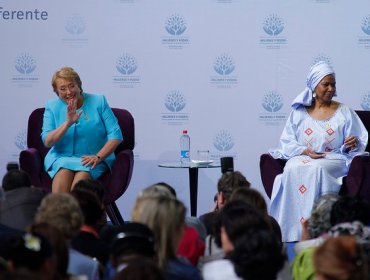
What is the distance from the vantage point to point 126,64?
752cm

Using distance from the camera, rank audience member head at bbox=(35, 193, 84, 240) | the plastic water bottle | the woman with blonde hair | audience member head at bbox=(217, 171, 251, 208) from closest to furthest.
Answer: the woman with blonde hair → audience member head at bbox=(35, 193, 84, 240) → audience member head at bbox=(217, 171, 251, 208) → the plastic water bottle

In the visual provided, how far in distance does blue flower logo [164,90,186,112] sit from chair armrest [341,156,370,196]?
186cm

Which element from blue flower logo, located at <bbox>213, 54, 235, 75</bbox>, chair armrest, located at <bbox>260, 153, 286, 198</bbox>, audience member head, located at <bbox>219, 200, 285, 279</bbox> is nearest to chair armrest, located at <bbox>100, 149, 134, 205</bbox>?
chair armrest, located at <bbox>260, 153, 286, 198</bbox>

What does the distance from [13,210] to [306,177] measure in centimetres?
290

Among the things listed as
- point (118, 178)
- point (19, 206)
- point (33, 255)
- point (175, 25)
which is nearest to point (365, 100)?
point (175, 25)

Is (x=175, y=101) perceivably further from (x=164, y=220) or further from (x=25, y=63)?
(x=164, y=220)

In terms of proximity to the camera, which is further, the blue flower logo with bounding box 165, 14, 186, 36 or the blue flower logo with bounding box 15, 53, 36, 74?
the blue flower logo with bounding box 15, 53, 36, 74

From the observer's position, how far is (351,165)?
6.21m

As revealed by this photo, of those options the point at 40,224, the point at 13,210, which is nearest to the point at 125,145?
the point at 13,210

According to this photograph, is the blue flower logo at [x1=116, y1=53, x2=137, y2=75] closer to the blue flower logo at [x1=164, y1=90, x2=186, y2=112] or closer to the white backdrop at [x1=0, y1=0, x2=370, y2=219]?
the white backdrop at [x1=0, y1=0, x2=370, y2=219]

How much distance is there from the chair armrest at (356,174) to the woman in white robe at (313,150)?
0.09 meters

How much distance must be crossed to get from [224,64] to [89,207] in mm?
4025

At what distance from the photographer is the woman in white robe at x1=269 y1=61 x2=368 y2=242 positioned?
6281 mm

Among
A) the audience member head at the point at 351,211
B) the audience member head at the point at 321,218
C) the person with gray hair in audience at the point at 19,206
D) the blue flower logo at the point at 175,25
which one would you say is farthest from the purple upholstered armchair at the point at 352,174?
the person with gray hair in audience at the point at 19,206
